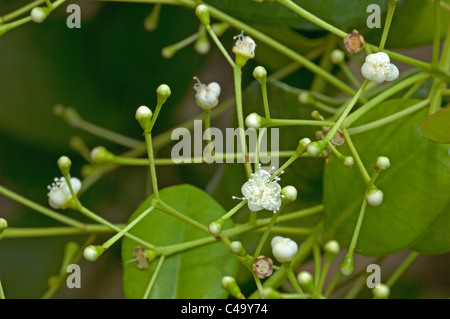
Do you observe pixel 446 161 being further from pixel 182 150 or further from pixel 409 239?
pixel 182 150

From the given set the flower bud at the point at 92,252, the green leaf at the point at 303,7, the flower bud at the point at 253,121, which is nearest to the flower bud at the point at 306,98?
the green leaf at the point at 303,7

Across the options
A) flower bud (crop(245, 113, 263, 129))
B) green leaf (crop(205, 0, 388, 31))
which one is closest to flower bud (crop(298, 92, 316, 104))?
green leaf (crop(205, 0, 388, 31))

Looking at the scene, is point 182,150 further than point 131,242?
Yes

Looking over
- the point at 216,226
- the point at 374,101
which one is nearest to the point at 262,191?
the point at 216,226

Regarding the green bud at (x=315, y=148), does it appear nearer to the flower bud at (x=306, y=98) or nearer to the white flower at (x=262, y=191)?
the white flower at (x=262, y=191)
